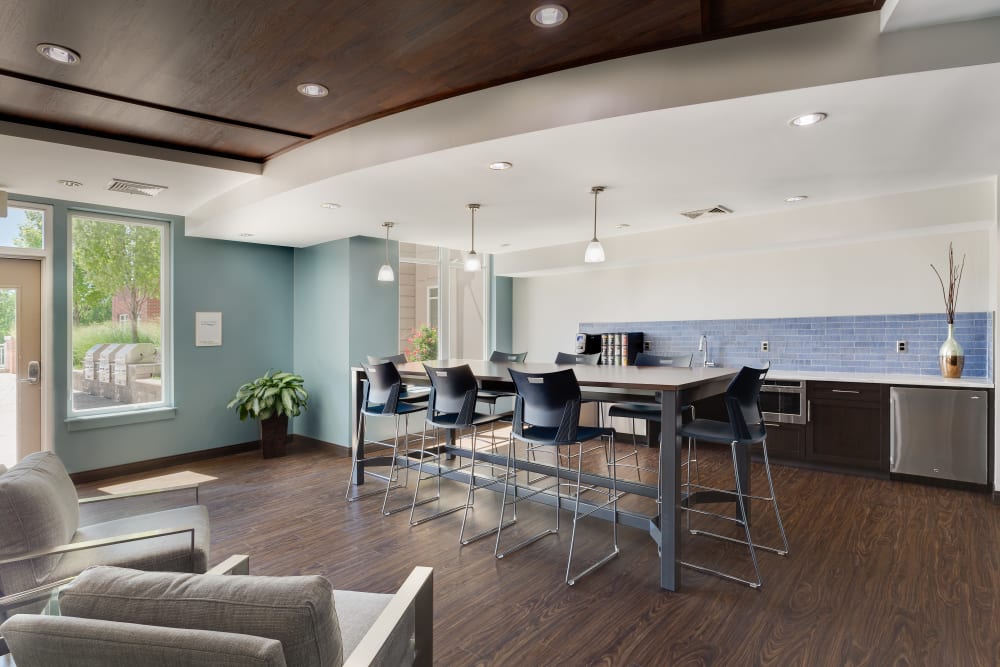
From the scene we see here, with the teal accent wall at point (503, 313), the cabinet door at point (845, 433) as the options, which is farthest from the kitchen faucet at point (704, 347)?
the teal accent wall at point (503, 313)

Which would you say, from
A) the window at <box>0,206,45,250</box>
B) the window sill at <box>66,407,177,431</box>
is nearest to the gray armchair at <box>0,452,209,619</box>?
the window sill at <box>66,407,177,431</box>

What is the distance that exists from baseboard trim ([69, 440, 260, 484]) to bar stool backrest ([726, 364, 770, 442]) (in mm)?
5123

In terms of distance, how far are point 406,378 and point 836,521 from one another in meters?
3.25

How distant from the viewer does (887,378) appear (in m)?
4.73

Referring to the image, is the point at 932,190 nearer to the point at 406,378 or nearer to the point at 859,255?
the point at 859,255

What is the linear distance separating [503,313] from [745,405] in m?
5.21

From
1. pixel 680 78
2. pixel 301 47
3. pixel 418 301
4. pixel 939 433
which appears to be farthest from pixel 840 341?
pixel 301 47

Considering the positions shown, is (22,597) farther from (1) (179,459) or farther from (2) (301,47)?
(1) (179,459)

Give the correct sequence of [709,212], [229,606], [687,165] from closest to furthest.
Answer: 1. [229,606]
2. [687,165]
3. [709,212]

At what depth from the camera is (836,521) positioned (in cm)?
367

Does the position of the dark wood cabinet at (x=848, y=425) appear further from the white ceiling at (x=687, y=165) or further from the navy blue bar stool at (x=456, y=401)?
the navy blue bar stool at (x=456, y=401)

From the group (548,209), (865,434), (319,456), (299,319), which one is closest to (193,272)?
(299,319)

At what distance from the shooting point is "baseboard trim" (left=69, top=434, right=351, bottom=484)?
16.2ft

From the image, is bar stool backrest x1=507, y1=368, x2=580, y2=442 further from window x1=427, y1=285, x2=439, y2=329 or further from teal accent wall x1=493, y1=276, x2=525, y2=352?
teal accent wall x1=493, y1=276, x2=525, y2=352
